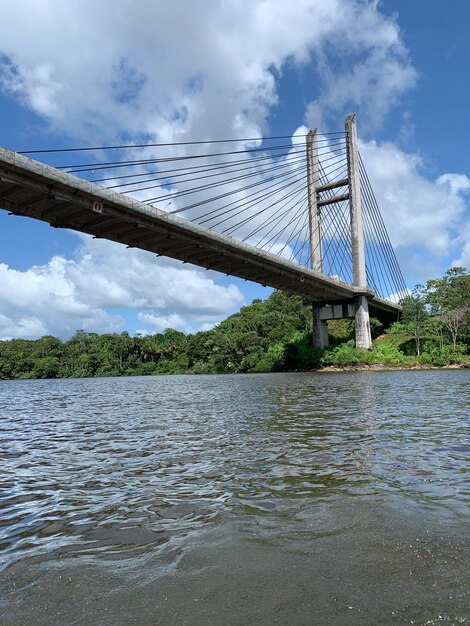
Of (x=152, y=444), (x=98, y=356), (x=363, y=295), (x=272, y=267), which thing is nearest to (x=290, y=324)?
(x=363, y=295)

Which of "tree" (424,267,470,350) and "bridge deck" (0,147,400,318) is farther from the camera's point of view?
"tree" (424,267,470,350)

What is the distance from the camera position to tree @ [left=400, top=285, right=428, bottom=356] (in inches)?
2142

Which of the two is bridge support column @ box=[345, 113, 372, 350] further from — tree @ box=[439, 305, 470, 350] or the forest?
tree @ box=[439, 305, 470, 350]

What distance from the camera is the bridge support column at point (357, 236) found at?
49188 mm

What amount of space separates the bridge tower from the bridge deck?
405 cm

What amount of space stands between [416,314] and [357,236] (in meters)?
14.8

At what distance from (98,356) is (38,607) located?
338ft

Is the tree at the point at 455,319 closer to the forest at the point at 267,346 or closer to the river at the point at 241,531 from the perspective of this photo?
the forest at the point at 267,346

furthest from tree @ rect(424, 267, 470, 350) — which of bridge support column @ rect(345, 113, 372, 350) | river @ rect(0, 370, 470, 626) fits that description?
river @ rect(0, 370, 470, 626)

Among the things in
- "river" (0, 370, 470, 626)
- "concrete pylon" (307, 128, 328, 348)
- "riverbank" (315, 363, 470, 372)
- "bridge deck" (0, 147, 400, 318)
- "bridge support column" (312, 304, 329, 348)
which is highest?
"concrete pylon" (307, 128, 328, 348)

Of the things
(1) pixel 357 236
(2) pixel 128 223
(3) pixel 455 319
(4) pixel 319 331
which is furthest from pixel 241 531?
(4) pixel 319 331

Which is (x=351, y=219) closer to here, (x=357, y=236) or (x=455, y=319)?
(x=357, y=236)

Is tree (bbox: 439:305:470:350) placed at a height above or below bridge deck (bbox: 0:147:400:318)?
below

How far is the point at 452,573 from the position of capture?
2.89m
